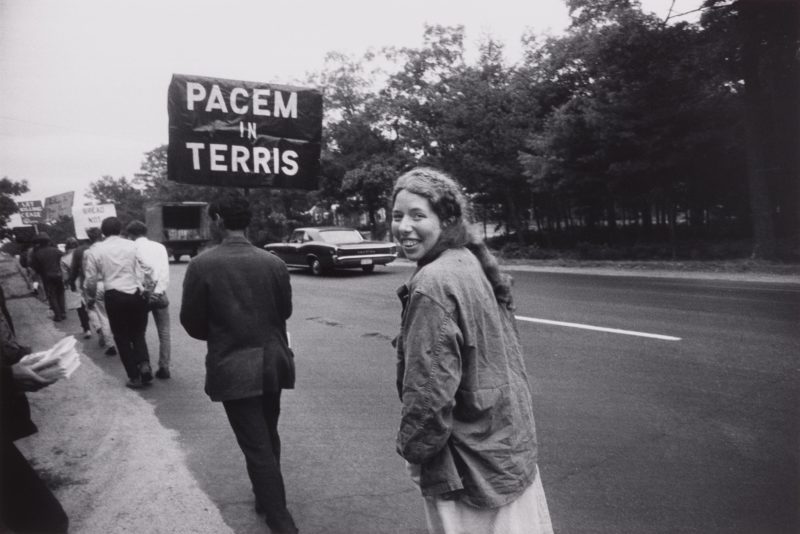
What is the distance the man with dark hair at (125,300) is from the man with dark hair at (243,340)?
310 centimetres

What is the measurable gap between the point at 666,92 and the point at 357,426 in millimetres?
16518

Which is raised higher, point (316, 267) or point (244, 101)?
point (244, 101)

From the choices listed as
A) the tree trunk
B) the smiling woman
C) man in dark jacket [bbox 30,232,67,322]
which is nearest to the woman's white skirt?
the smiling woman

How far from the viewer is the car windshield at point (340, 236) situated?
59.6 feet

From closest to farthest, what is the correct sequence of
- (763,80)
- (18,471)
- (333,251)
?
1. (18,471)
2. (763,80)
3. (333,251)

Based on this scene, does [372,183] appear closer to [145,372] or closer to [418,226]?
[145,372]

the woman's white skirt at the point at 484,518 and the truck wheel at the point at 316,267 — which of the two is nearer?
the woman's white skirt at the point at 484,518

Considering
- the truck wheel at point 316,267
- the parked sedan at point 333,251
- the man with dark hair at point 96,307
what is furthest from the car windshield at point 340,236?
the man with dark hair at point 96,307

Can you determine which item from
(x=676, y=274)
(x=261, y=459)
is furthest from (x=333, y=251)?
(x=261, y=459)

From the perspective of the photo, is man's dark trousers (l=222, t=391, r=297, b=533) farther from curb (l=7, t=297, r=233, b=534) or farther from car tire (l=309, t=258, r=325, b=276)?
car tire (l=309, t=258, r=325, b=276)

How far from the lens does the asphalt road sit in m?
3.08

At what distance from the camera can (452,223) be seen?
72.7 inches

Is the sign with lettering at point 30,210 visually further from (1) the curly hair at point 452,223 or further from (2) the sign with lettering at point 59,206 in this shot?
(1) the curly hair at point 452,223

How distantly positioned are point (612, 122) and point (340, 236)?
9514 millimetres
